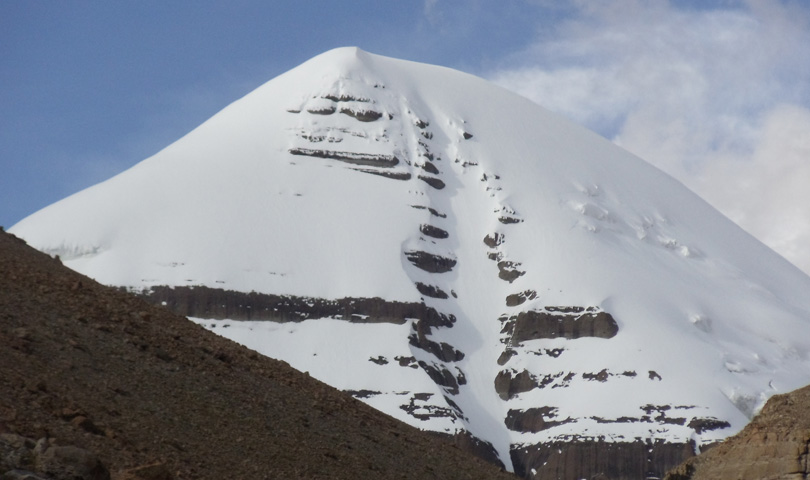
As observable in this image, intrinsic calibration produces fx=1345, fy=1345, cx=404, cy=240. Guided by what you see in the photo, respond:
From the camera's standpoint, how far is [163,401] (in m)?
25.2

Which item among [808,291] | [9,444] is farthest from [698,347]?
[9,444]

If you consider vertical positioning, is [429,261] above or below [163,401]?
above

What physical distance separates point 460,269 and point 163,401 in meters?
133

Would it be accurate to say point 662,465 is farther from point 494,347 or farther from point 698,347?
point 494,347

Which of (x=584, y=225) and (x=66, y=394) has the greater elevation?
(x=584, y=225)

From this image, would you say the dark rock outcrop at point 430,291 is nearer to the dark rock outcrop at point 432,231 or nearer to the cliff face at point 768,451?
the dark rock outcrop at point 432,231

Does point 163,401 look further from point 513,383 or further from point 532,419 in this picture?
point 513,383

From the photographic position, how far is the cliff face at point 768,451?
79.4 feet

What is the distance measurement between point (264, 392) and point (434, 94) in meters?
158

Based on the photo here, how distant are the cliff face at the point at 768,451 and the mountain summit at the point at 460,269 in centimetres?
Answer: 9873

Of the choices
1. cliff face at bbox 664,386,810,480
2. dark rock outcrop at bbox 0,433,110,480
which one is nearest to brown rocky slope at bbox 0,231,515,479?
dark rock outcrop at bbox 0,433,110,480

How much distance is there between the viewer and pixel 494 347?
149 meters

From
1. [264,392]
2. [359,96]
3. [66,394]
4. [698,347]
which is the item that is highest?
[359,96]

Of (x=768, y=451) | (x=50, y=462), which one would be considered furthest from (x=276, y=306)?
(x=50, y=462)
